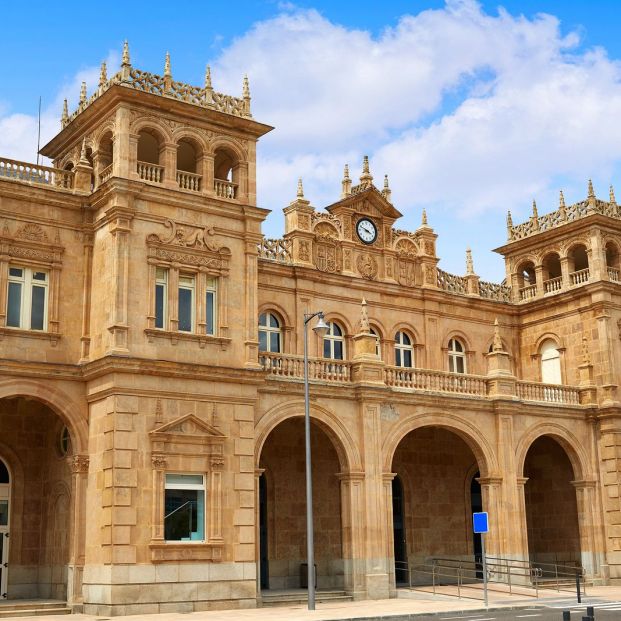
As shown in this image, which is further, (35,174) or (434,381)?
(434,381)

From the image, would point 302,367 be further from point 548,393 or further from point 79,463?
point 548,393

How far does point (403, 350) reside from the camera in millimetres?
37406

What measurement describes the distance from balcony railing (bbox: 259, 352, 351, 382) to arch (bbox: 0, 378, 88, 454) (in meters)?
5.62

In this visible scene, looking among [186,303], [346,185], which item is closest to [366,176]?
[346,185]

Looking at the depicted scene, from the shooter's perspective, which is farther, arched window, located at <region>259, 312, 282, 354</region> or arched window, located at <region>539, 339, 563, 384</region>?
arched window, located at <region>539, 339, 563, 384</region>

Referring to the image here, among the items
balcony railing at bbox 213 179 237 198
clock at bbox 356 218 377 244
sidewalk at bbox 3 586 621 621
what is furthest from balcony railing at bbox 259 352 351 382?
clock at bbox 356 218 377 244

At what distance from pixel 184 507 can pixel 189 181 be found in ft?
31.7

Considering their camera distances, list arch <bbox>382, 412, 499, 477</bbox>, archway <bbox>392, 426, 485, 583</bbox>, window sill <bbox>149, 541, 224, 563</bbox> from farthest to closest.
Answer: archway <bbox>392, 426, 485, 583</bbox>
arch <bbox>382, 412, 499, 477</bbox>
window sill <bbox>149, 541, 224, 563</bbox>

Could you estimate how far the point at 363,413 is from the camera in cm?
3059

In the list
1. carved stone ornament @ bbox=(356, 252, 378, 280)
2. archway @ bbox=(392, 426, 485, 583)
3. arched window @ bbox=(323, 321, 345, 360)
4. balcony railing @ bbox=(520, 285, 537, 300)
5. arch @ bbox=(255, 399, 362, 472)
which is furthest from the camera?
balcony railing @ bbox=(520, 285, 537, 300)

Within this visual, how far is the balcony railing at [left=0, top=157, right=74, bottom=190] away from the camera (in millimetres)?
27797

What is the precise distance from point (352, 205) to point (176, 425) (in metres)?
13.4

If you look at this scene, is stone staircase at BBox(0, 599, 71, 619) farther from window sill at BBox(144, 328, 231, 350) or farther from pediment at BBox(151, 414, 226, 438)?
window sill at BBox(144, 328, 231, 350)

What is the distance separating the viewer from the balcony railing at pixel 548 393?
35.9 metres
